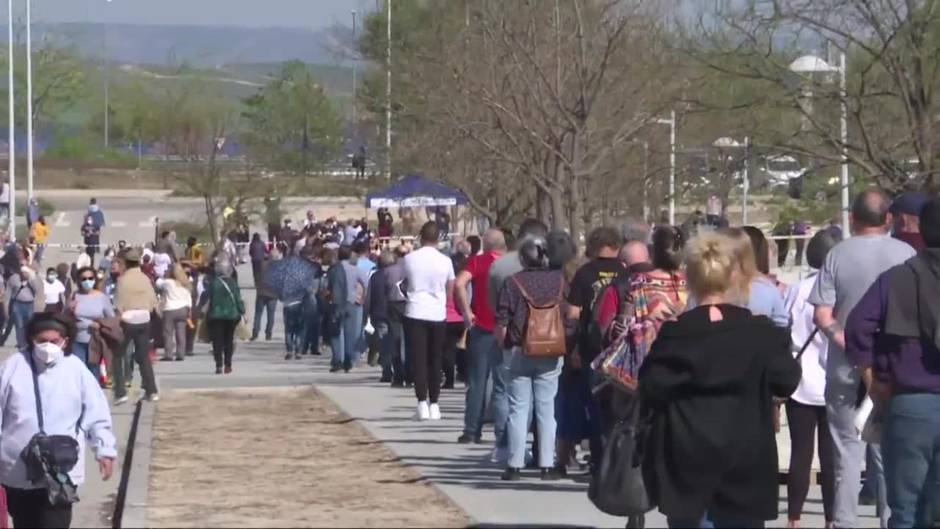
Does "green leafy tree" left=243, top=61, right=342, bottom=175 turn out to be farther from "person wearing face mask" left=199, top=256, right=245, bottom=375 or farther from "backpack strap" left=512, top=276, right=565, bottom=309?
"backpack strap" left=512, top=276, right=565, bottom=309

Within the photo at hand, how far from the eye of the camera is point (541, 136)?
26.7m

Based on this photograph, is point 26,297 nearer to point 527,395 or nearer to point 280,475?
point 280,475

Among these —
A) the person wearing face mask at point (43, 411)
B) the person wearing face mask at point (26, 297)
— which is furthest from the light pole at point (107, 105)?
the person wearing face mask at point (43, 411)

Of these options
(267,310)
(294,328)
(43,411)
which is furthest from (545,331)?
(267,310)

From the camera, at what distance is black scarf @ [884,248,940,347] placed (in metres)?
8.45

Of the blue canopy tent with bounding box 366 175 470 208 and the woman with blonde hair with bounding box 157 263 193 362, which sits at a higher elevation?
the blue canopy tent with bounding box 366 175 470 208

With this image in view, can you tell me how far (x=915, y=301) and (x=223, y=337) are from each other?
58.5 ft

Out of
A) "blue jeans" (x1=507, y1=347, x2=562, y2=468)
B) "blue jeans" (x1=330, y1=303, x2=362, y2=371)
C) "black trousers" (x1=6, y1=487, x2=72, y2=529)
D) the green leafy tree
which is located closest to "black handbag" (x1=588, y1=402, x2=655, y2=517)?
"black trousers" (x1=6, y1=487, x2=72, y2=529)

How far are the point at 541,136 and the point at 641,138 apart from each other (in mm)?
2551

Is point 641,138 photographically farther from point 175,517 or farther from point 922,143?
point 175,517

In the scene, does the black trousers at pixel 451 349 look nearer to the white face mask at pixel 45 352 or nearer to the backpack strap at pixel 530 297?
the backpack strap at pixel 530 297

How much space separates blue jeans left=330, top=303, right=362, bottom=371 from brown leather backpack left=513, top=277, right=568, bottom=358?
509 inches

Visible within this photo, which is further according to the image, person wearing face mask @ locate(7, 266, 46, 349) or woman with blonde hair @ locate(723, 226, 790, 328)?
→ person wearing face mask @ locate(7, 266, 46, 349)

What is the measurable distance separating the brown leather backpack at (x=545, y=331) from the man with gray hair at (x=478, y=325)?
5.22 ft
